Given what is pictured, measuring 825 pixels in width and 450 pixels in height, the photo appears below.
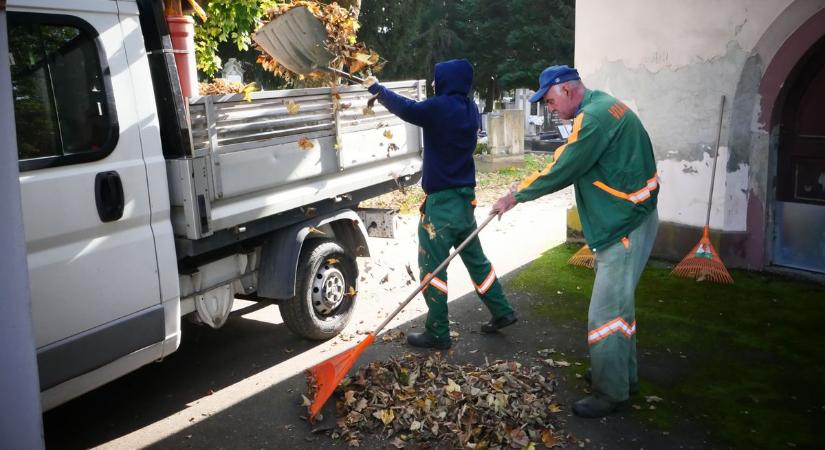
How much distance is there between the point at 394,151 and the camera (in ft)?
18.8

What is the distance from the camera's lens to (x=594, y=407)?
3.96 m

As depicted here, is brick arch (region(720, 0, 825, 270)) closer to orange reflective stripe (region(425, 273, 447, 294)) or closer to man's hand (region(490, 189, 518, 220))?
orange reflective stripe (region(425, 273, 447, 294))

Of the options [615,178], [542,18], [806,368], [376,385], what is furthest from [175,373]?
[542,18]

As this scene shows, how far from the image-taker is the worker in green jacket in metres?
3.85

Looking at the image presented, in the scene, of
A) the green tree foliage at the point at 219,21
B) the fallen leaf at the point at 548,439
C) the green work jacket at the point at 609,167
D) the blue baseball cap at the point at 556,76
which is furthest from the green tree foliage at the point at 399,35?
the fallen leaf at the point at 548,439

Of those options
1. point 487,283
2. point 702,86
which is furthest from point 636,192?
point 702,86

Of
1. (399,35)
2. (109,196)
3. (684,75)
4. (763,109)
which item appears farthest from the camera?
(399,35)

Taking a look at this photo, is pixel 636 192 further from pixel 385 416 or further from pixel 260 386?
pixel 260 386

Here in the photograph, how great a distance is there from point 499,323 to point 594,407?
4.64 feet

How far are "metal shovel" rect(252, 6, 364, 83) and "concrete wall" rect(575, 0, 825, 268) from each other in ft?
11.5

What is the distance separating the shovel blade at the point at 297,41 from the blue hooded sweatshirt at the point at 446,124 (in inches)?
25.1

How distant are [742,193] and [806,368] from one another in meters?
2.48

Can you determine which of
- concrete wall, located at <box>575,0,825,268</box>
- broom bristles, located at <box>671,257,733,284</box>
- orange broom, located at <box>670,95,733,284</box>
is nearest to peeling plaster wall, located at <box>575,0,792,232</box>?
concrete wall, located at <box>575,0,825,268</box>

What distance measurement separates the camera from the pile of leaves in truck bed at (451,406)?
3.73 m
